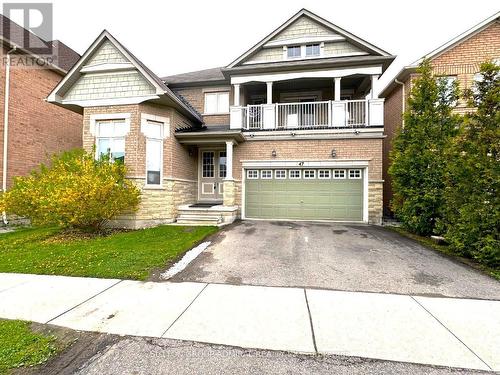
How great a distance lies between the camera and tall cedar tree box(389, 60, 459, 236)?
8.14m

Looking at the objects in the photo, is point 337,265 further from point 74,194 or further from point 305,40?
point 305,40

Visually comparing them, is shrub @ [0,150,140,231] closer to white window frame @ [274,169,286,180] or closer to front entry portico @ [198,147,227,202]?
front entry portico @ [198,147,227,202]

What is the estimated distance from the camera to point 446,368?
226 cm

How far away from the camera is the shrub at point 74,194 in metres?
7.34

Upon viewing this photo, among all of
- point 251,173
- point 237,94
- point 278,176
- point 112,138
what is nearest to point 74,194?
point 112,138

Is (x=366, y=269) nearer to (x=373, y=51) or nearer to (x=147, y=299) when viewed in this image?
(x=147, y=299)

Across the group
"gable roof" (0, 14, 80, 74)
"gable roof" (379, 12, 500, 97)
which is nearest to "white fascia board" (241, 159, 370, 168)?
"gable roof" (379, 12, 500, 97)

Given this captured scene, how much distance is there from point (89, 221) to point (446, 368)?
9364mm

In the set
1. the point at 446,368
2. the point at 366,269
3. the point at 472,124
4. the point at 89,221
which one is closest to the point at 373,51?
the point at 472,124

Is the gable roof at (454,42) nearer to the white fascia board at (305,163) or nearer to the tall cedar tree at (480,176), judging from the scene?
the white fascia board at (305,163)

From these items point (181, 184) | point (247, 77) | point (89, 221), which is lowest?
Answer: point (89, 221)

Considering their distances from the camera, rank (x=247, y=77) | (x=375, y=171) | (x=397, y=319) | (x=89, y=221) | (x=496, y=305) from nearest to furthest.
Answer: (x=397, y=319), (x=496, y=305), (x=89, y=221), (x=375, y=171), (x=247, y=77)

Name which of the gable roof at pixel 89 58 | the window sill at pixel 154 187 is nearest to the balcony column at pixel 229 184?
the window sill at pixel 154 187

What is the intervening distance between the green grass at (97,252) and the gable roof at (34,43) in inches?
345
